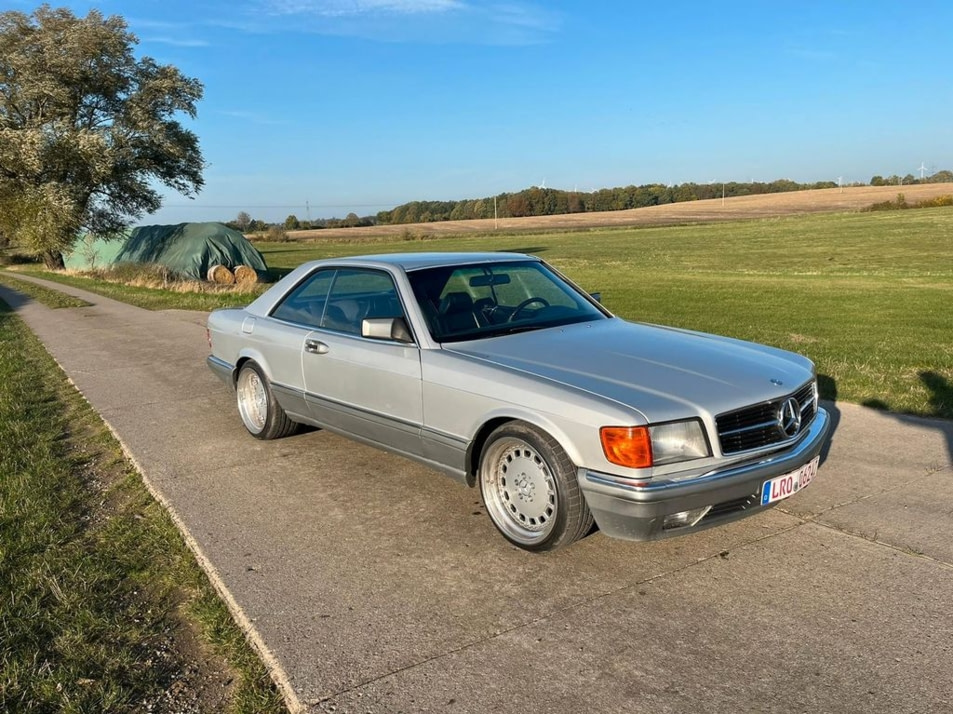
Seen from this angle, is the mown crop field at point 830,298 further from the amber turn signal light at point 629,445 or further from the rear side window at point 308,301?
the rear side window at point 308,301

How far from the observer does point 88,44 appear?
29188 millimetres

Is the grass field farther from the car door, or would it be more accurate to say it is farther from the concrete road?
the car door

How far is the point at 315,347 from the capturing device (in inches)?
198

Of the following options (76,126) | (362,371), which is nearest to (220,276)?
(76,126)

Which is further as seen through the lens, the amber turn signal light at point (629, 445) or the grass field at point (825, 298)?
the grass field at point (825, 298)

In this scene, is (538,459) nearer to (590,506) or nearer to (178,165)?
(590,506)

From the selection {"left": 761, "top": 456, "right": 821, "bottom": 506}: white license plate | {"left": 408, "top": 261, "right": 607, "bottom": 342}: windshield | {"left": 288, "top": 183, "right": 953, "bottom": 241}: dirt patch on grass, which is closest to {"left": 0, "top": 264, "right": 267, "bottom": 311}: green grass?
{"left": 408, "top": 261, "right": 607, "bottom": 342}: windshield

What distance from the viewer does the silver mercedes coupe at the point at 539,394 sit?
3.38 metres

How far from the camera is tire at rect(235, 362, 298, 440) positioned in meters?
5.69

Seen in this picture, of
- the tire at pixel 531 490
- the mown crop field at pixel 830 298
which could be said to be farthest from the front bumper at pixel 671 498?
the mown crop field at pixel 830 298

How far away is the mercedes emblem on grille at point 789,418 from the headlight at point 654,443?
539mm

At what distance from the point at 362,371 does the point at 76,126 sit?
30.8 metres

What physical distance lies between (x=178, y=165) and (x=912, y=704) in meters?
34.0

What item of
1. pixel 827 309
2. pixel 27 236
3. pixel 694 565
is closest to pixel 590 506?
pixel 694 565
